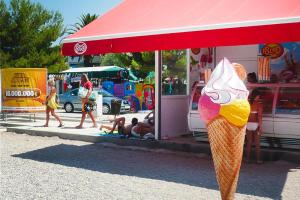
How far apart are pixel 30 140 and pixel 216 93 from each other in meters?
9.59

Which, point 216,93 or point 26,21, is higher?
point 26,21

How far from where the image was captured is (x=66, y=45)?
9367mm

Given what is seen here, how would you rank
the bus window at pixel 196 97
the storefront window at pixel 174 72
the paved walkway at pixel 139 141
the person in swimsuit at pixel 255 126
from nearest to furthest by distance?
1. the person in swimsuit at pixel 255 126
2. the paved walkway at pixel 139 141
3. the bus window at pixel 196 97
4. the storefront window at pixel 174 72

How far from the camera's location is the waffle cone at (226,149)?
281 cm

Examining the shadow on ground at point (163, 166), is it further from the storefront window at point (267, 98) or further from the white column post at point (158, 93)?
the storefront window at point (267, 98)

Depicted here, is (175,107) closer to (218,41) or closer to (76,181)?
(218,41)

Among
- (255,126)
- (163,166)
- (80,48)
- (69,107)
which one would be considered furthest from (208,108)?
(69,107)

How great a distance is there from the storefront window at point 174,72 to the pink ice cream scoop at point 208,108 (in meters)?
7.22

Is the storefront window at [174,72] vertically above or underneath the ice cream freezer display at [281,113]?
above

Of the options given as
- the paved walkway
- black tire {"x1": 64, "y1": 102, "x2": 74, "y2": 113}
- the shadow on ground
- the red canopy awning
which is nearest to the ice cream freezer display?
the paved walkway

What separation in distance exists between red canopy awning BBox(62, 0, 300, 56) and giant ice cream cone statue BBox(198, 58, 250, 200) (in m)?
3.85

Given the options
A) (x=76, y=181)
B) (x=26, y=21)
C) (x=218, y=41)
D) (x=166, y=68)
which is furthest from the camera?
(x=26, y=21)

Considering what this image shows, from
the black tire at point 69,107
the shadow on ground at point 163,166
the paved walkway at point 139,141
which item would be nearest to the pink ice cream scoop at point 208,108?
the shadow on ground at point 163,166

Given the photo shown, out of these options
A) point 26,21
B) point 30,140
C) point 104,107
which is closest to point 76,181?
point 30,140
